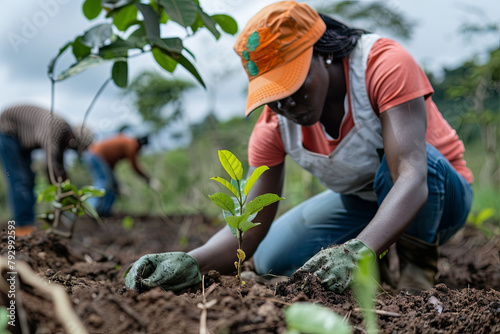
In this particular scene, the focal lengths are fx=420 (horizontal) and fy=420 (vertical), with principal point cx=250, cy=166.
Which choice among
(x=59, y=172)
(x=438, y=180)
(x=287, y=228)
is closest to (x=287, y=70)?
(x=438, y=180)

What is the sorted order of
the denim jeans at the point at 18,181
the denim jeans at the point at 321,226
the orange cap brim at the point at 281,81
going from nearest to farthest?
the orange cap brim at the point at 281,81 < the denim jeans at the point at 321,226 < the denim jeans at the point at 18,181

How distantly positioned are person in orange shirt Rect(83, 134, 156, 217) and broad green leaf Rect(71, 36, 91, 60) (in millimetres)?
3339

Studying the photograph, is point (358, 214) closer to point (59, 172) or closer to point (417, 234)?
point (417, 234)

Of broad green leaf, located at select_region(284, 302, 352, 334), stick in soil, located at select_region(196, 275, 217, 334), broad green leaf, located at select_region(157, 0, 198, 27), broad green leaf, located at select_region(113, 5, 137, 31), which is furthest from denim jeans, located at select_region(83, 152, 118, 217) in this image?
broad green leaf, located at select_region(284, 302, 352, 334)

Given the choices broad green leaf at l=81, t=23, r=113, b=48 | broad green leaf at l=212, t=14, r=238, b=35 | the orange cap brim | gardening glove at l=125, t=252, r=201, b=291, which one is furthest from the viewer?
broad green leaf at l=212, t=14, r=238, b=35

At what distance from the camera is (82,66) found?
142cm

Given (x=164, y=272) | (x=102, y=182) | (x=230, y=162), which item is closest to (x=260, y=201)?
(x=230, y=162)

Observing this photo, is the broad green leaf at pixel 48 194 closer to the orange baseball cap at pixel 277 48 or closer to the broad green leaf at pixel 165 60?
the broad green leaf at pixel 165 60

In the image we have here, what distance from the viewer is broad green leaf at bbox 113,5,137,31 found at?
1464 millimetres

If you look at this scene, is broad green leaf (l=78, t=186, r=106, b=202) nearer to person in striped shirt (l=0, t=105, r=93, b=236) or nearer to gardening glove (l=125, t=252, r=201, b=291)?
gardening glove (l=125, t=252, r=201, b=291)

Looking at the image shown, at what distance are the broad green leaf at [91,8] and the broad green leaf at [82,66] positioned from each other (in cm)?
15

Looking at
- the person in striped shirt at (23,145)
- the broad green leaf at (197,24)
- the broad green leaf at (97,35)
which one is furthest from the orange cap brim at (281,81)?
the person in striped shirt at (23,145)

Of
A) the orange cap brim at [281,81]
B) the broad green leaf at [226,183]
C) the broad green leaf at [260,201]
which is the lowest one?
the broad green leaf at [260,201]

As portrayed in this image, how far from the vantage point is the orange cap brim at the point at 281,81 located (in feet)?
4.16
